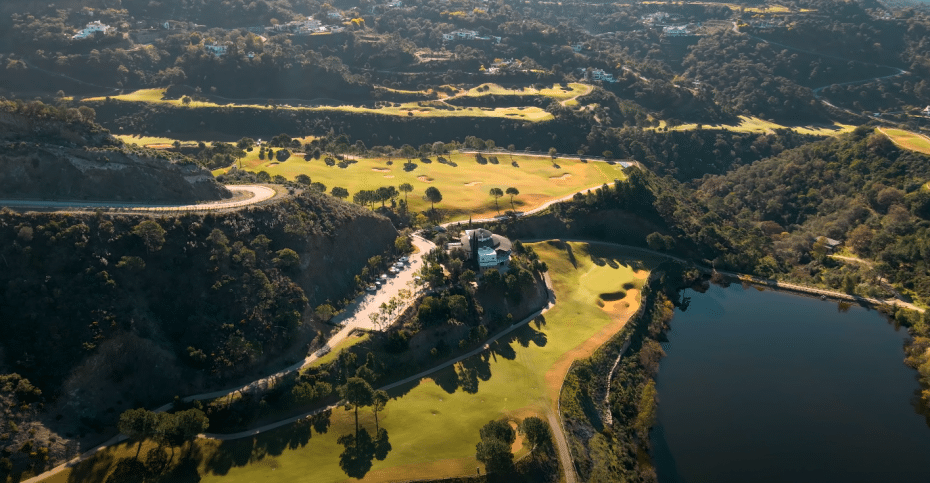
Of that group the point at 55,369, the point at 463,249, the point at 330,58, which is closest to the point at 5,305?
the point at 55,369

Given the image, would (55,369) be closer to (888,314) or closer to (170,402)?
(170,402)

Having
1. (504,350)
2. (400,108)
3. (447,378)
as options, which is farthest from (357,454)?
(400,108)

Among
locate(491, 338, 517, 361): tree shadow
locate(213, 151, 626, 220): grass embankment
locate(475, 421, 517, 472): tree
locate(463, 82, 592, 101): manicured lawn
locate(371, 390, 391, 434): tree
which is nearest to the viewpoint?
locate(475, 421, 517, 472): tree

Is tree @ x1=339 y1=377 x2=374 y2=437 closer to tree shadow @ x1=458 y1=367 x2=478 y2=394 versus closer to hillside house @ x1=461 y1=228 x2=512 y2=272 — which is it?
tree shadow @ x1=458 y1=367 x2=478 y2=394

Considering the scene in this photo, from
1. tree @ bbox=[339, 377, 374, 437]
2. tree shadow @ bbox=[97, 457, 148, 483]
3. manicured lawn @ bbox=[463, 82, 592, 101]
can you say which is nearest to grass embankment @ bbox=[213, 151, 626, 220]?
tree @ bbox=[339, 377, 374, 437]

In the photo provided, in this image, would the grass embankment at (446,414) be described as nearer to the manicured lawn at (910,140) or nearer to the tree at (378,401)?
the tree at (378,401)

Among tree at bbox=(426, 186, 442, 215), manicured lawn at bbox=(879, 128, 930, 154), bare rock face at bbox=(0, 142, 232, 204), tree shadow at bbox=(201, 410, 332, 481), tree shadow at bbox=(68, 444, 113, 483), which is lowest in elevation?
tree shadow at bbox=(201, 410, 332, 481)
